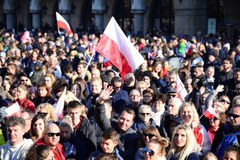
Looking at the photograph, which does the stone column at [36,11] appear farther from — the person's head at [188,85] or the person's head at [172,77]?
the person's head at [188,85]

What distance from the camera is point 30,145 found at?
6133 millimetres

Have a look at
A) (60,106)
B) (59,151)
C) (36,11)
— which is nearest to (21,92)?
(60,106)

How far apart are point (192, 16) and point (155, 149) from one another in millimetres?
22456

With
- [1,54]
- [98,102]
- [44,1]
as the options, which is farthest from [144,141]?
[44,1]

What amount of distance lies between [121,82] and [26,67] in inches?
203

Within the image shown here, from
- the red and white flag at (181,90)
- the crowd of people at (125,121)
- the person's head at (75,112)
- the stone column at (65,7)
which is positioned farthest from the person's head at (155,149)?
the stone column at (65,7)

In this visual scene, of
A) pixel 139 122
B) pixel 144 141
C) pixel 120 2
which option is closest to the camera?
pixel 144 141

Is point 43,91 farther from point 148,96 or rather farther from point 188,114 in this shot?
point 188,114

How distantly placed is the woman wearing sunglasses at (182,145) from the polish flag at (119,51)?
3804 mm

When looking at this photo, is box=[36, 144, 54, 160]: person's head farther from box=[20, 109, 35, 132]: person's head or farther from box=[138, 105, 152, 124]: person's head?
box=[138, 105, 152, 124]: person's head

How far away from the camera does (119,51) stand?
10.4 meters

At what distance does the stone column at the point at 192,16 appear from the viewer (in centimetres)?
2797

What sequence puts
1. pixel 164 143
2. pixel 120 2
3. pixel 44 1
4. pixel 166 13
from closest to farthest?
pixel 164 143 → pixel 166 13 → pixel 120 2 → pixel 44 1

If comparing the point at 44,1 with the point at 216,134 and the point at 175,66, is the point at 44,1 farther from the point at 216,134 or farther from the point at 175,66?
the point at 216,134
